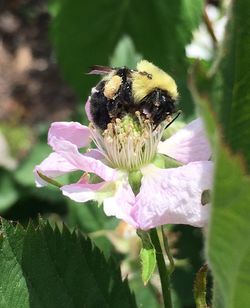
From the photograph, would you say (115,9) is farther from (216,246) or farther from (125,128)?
(216,246)

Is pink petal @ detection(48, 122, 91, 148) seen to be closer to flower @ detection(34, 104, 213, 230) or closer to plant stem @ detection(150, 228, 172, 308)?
flower @ detection(34, 104, 213, 230)

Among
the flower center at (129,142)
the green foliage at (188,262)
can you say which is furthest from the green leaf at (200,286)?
the green foliage at (188,262)

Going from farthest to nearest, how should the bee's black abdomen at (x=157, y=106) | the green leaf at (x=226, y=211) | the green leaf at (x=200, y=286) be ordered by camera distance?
the bee's black abdomen at (x=157, y=106) < the green leaf at (x=200, y=286) < the green leaf at (x=226, y=211)

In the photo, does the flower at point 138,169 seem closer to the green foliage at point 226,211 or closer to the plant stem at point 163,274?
the plant stem at point 163,274

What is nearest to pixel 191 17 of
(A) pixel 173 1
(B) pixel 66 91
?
(A) pixel 173 1

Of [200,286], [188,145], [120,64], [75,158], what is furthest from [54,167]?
[120,64]

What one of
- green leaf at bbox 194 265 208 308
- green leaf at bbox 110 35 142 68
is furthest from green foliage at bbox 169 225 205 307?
green leaf at bbox 194 265 208 308
